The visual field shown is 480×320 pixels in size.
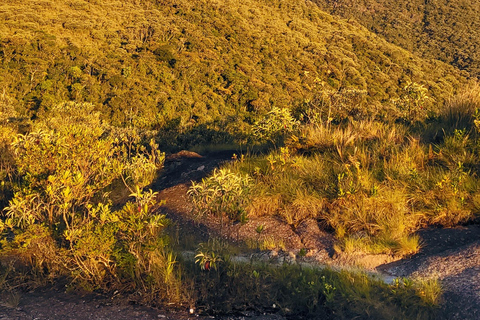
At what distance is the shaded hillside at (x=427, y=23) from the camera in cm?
5416

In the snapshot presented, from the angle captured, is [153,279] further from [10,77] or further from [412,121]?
[10,77]

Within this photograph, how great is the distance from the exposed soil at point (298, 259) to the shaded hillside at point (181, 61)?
42.5 ft

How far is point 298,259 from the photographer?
14.6ft

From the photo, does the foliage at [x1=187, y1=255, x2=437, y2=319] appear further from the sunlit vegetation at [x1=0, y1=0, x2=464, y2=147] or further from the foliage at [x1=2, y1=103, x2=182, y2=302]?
the sunlit vegetation at [x1=0, y1=0, x2=464, y2=147]

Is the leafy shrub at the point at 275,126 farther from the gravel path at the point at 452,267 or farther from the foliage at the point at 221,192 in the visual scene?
the gravel path at the point at 452,267

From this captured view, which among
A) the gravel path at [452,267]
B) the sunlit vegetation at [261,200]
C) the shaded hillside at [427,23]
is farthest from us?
the shaded hillside at [427,23]

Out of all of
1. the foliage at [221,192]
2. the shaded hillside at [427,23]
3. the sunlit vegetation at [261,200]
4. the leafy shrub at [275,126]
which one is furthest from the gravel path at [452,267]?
the shaded hillside at [427,23]

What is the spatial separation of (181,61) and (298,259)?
32991mm

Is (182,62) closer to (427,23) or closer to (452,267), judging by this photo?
(452,267)

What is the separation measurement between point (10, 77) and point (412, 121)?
29326mm

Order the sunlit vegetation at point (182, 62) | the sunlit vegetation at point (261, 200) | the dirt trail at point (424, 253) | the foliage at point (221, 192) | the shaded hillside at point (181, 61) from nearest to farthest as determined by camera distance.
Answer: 1. the dirt trail at point (424, 253)
2. the sunlit vegetation at point (261, 200)
3. the foliage at point (221, 192)
4. the sunlit vegetation at point (182, 62)
5. the shaded hillside at point (181, 61)

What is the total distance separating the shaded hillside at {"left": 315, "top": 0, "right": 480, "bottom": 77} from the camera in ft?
178

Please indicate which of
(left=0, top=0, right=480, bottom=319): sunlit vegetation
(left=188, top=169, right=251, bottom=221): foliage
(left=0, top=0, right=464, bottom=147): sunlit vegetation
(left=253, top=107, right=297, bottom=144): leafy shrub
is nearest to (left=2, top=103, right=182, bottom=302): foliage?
(left=0, top=0, right=480, bottom=319): sunlit vegetation

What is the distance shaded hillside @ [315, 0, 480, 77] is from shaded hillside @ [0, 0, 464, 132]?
7033 mm
